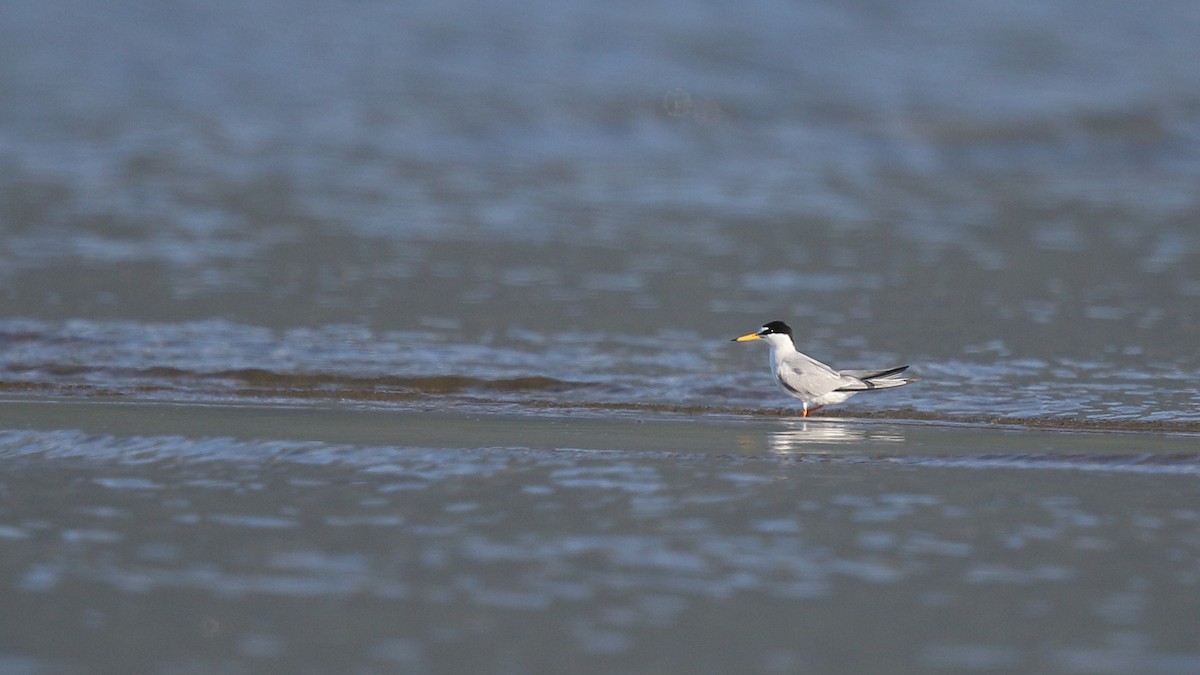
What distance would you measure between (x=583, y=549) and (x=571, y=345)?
5.55 m

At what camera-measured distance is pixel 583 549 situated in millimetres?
6512

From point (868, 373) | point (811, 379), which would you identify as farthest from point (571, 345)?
point (868, 373)

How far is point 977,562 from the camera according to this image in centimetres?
638

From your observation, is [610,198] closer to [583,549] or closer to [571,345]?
[571,345]

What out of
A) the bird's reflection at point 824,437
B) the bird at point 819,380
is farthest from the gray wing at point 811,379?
the bird's reflection at point 824,437

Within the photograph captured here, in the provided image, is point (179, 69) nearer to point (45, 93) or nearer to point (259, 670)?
point (45, 93)

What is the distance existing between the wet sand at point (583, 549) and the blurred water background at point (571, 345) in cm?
3

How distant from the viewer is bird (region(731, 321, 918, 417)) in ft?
32.2

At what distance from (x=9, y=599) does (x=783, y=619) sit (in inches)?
112

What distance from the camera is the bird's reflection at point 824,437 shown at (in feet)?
28.5

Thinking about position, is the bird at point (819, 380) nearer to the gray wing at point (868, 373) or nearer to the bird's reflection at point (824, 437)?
the gray wing at point (868, 373)

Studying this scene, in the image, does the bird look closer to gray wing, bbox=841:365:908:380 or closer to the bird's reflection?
gray wing, bbox=841:365:908:380

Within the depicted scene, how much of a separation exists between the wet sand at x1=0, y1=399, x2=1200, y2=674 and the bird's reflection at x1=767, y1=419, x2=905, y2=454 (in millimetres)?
43

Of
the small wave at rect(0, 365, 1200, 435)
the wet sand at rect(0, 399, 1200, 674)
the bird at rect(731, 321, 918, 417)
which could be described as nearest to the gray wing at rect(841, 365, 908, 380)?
the bird at rect(731, 321, 918, 417)
